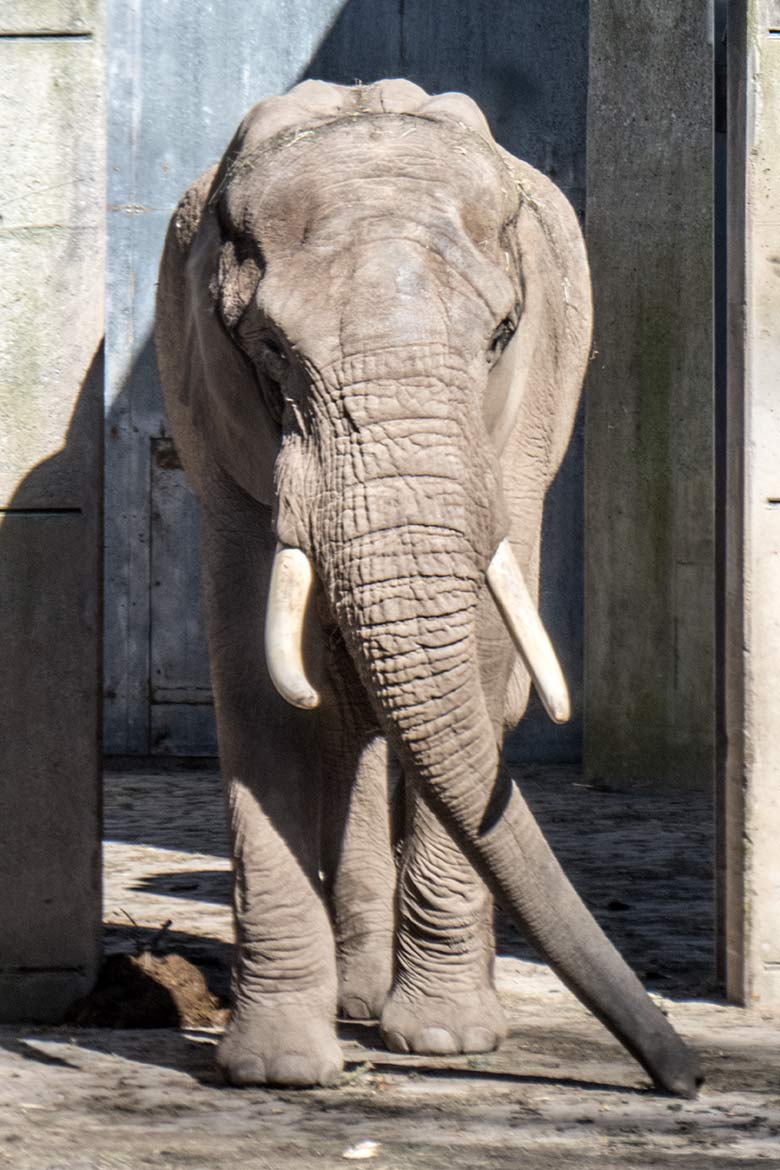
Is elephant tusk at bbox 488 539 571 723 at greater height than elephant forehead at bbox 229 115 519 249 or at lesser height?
lesser

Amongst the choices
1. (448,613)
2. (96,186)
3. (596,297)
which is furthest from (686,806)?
(448,613)

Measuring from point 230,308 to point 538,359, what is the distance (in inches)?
46.1

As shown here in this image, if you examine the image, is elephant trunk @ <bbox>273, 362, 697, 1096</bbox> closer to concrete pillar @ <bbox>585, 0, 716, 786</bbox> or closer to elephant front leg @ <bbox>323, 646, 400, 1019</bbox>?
elephant front leg @ <bbox>323, 646, 400, 1019</bbox>

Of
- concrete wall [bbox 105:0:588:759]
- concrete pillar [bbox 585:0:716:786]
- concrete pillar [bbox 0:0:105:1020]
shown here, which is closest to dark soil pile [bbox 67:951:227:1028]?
concrete pillar [bbox 0:0:105:1020]

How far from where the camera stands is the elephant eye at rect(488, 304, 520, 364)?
4.54 m

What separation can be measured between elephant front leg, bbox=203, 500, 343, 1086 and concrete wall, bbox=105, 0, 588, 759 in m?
7.97

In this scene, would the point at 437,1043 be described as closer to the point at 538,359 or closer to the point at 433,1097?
the point at 433,1097

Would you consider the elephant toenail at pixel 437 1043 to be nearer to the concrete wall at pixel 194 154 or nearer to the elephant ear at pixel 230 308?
the elephant ear at pixel 230 308

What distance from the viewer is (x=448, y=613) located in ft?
13.6

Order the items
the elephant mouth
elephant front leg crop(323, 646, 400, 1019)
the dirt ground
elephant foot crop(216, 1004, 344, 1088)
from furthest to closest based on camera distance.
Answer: elephant front leg crop(323, 646, 400, 1019)
elephant foot crop(216, 1004, 344, 1088)
the elephant mouth
the dirt ground

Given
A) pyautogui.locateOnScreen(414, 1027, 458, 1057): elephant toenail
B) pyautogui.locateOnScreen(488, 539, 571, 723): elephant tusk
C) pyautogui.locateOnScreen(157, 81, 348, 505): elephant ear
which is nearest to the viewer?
pyautogui.locateOnScreen(488, 539, 571, 723): elephant tusk

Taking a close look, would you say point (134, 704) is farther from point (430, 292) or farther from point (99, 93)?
point (430, 292)

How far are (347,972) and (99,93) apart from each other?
8.40ft

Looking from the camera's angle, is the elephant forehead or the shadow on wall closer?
the elephant forehead
